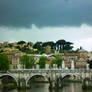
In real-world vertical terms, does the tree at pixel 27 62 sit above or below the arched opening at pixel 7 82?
above

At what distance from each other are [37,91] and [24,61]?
Result: 96.0ft

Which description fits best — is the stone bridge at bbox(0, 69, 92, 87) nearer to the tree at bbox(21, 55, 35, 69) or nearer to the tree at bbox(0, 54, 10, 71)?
the tree at bbox(0, 54, 10, 71)

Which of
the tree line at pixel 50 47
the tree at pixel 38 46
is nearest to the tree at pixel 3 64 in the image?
the tree line at pixel 50 47

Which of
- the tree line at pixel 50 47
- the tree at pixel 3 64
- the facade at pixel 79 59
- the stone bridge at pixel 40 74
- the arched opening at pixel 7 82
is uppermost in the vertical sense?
the tree line at pixel 50 47

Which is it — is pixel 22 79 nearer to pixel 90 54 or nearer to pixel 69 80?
pixel 69 80

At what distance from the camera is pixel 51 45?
157 meters

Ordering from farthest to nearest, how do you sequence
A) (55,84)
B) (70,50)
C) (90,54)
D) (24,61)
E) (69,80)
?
(70,50), (90,54), (69,80), (24,61), (55,84)

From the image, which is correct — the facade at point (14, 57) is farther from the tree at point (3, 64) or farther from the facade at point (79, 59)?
the tree at point (3, 64)

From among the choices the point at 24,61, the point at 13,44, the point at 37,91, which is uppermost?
the point at 13,44

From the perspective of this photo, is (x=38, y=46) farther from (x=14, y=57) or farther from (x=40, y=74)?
(x=40, y=74)

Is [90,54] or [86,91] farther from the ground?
[90,54]

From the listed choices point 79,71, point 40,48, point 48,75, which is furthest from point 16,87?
point 40,48

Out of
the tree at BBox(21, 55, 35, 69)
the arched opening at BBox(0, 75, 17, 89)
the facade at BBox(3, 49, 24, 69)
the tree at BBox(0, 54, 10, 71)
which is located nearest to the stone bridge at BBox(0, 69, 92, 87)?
the arched opening at BBox(0, 75, 17, 89)

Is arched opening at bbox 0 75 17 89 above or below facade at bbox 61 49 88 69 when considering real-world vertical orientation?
below
